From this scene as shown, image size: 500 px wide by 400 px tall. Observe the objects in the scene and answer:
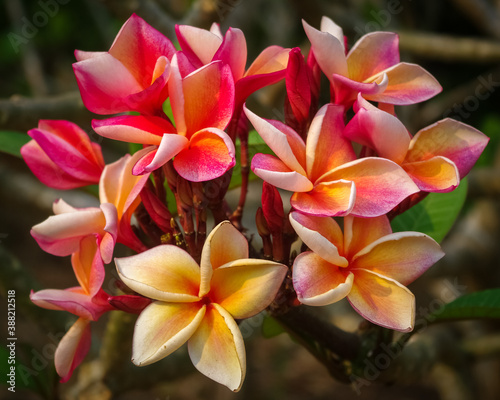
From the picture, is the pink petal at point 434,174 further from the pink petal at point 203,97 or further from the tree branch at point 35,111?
the tree branch at point 35,111

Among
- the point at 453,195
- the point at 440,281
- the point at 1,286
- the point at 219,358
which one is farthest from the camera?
the point at 440,281

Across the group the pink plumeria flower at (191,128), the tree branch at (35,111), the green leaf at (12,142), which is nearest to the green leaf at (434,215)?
the pink plumeria flower at (191,128)

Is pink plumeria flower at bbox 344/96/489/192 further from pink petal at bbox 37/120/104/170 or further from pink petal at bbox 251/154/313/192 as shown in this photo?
pink petal at bbox 37/120/104/170

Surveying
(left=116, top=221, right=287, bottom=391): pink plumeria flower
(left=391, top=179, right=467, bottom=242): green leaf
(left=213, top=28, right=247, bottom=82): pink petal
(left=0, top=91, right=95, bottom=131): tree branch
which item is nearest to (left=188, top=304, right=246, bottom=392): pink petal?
(left=116, top=221, right=287, bottom=391): pink plumeria flower

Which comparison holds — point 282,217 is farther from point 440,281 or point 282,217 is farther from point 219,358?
point 440,281

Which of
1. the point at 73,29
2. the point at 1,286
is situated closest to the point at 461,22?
the point at 73,29
